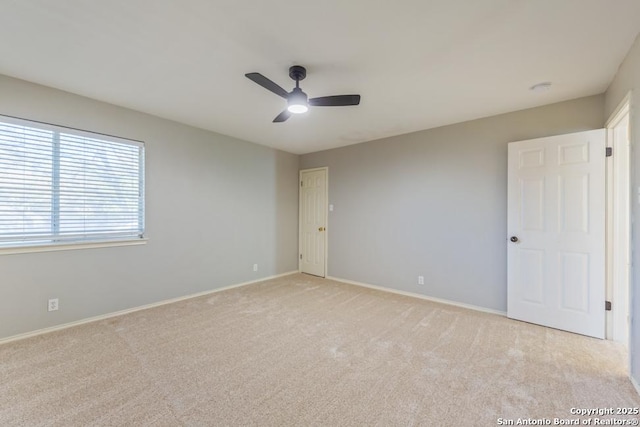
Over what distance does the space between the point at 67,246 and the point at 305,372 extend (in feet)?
9.03

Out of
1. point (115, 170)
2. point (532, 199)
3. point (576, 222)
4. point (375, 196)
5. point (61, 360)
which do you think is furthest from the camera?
point (375, 196)

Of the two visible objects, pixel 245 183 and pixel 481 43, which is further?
pixel 245 183

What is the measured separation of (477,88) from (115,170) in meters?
3.99

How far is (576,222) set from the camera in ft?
9.18

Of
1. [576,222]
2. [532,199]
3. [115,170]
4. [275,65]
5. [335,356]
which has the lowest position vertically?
[335,356]

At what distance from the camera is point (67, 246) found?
113 inches

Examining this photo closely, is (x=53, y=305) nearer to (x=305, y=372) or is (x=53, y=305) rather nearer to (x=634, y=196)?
(x=305, y=372)

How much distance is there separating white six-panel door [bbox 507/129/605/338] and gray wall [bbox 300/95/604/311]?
0.20 metres

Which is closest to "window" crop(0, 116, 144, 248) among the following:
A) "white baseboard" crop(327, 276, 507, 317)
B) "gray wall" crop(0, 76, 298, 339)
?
"gray wall" crop(0, 76, 298, 339)

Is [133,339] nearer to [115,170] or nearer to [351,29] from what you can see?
[115,170]

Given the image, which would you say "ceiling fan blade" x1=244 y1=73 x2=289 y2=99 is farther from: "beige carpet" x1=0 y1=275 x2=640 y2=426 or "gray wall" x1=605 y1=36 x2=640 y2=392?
"gray wall" x1=605 y1=36 x2=640 y2=392

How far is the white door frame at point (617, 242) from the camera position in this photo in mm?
2598

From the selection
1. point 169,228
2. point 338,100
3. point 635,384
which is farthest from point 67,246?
point 635,384

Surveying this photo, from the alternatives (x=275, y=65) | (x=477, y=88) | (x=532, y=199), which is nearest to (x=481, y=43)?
(x=477, y=88)
